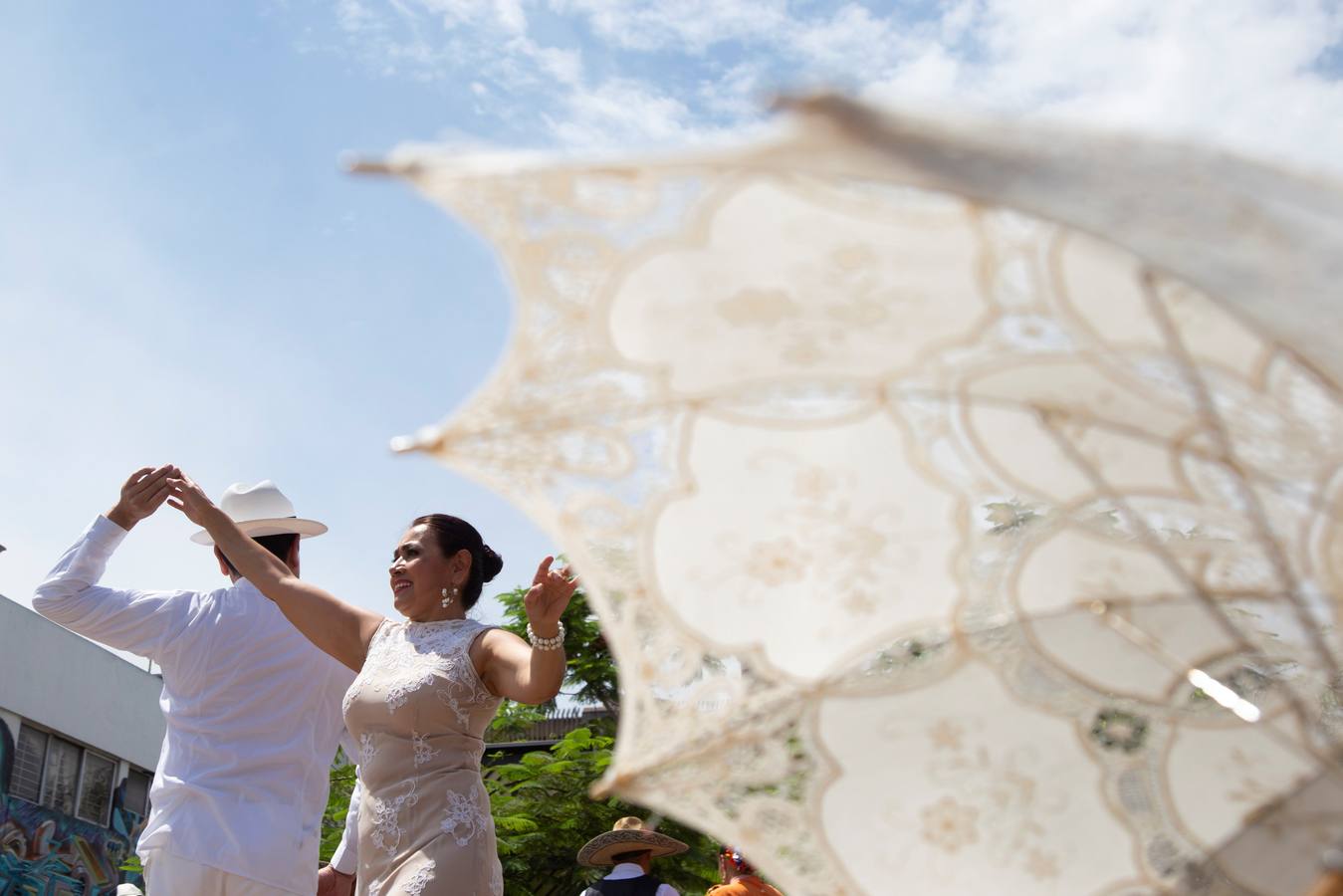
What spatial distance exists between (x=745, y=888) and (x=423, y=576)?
11.7 feet

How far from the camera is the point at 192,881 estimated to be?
4.31 m

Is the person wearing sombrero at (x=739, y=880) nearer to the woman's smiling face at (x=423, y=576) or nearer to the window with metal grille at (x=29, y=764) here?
the woman's smiling face at (x=423, y=576)

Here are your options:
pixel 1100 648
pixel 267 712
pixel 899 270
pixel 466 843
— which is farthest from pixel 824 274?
pixel 267 712

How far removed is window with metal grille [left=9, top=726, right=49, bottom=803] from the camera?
22781mm

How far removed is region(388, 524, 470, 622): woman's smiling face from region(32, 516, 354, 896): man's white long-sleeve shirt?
75cm

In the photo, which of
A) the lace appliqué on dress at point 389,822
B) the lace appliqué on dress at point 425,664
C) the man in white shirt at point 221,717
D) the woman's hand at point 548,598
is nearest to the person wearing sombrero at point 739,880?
the man in white shirt at point 221,717

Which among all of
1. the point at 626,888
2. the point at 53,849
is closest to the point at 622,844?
the point at 626,888

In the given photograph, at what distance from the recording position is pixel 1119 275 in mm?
2168

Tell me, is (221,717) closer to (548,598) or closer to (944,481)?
(548,598)

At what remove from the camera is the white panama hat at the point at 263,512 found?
541 cm

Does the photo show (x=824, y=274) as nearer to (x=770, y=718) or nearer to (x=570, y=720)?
(x=770, y=718)

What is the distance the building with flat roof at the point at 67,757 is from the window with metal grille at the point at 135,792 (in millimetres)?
24

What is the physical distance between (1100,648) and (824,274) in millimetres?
1109

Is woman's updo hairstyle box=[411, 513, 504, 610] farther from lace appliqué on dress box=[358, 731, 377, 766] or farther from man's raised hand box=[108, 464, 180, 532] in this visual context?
man's raised hand box=[108, 464, 180, 532]
